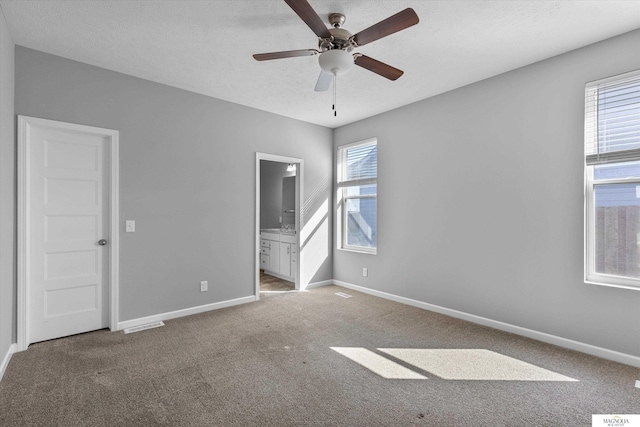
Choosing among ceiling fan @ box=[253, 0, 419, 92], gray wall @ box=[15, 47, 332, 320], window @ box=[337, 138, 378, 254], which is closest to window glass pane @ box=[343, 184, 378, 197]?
window @ box=[337, 138, 378, 254]

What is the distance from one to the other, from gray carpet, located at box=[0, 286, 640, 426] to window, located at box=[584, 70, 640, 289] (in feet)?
2.74

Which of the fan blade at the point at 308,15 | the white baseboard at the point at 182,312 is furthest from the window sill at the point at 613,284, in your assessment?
the white baseboard at the point at 182,312

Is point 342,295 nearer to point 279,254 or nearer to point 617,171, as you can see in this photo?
point 279,254

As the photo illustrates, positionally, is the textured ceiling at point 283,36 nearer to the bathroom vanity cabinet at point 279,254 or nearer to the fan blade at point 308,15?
the fan blade at point 308,15

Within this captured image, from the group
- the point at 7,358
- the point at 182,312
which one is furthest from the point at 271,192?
the point at 7,358

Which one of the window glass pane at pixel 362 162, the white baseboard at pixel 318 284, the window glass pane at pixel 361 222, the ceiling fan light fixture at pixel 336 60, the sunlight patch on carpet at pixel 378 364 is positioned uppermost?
the ceiling fan light fixture at pixel 336 60

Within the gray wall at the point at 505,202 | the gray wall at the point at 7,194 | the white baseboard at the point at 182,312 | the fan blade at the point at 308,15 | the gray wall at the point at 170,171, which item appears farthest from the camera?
the white baseboard at the point at 182,312

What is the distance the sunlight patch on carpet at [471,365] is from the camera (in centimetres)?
237

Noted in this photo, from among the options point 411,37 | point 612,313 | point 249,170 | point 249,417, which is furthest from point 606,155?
point 249,170

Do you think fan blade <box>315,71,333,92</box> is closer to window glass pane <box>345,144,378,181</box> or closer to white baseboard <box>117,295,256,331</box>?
window glass pane <box>345,144,378,181</box>

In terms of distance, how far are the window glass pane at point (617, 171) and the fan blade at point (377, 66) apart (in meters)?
2.01

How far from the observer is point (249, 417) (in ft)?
6.22

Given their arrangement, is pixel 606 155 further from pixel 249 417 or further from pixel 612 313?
pixel 249 417

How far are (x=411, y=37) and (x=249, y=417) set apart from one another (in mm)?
3096
